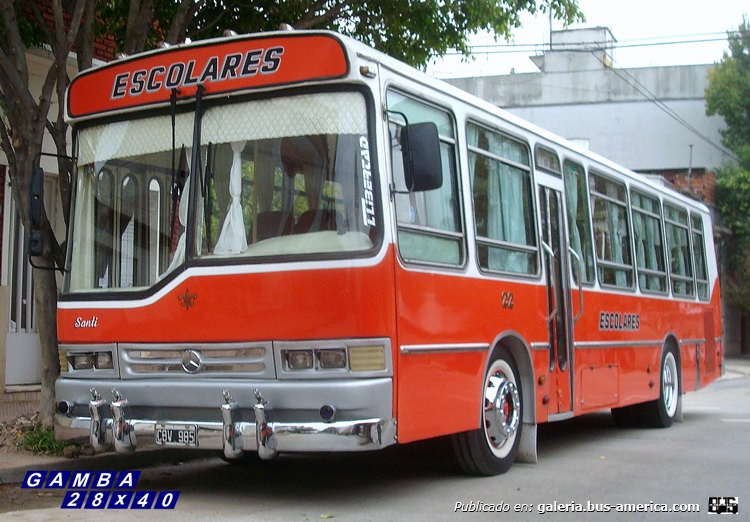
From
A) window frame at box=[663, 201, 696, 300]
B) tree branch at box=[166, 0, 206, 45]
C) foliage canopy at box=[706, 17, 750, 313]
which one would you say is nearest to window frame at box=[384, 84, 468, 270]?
tree branch at box=[166, 0, 206, 45]

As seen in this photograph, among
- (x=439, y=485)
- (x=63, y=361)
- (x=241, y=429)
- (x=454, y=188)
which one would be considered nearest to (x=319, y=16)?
(x=454, y=188)

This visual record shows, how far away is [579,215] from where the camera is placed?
1040 cm

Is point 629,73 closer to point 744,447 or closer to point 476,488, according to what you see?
point 744,447

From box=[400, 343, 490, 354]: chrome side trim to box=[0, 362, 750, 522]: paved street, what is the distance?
3.36ft

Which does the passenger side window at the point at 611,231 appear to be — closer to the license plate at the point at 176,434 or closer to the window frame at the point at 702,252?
the window frame at the point at 702,252

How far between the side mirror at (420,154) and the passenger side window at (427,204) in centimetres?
11

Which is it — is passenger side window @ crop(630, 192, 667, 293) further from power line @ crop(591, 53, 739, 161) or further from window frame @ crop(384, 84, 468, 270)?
power line @ crop(591, 53, 739, 161)

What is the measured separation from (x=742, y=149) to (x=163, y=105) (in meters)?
33.2

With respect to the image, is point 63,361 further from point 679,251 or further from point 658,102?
point 658,102

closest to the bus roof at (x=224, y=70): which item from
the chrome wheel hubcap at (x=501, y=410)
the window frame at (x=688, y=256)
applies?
the chrome wheel hubcap at (x=501, y=410)

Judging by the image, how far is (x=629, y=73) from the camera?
4162 centimetres

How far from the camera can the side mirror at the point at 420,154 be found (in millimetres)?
6777

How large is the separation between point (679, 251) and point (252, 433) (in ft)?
29.2

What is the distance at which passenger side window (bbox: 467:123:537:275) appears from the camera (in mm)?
8195
